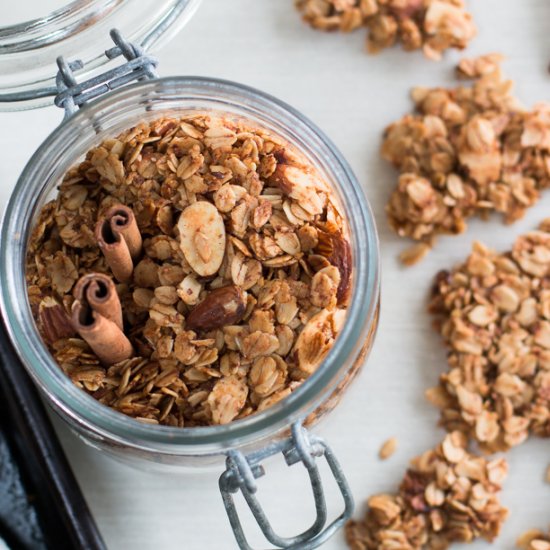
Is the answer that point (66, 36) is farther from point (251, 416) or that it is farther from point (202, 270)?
point (251, 416)

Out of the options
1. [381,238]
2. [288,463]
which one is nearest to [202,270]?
[288,463]

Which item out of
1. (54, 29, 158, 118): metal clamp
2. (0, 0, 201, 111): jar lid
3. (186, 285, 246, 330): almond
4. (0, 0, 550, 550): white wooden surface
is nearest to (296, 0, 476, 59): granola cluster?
(0, 0, 550, 550): white wooden surface

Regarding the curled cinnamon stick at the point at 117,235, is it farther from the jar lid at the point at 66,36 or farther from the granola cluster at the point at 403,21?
the granola cluster at the point at 403,21

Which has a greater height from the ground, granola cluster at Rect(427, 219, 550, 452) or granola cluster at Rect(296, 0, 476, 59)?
granola cluster at Rect(296, 0, 476, 59)

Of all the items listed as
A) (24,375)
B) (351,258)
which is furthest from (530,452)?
(24,375)

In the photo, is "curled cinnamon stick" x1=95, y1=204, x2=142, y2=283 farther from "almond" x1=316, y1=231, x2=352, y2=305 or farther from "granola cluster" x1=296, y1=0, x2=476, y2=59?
"granola cluster" x1=296, y1=0, x2=476, y2=59
